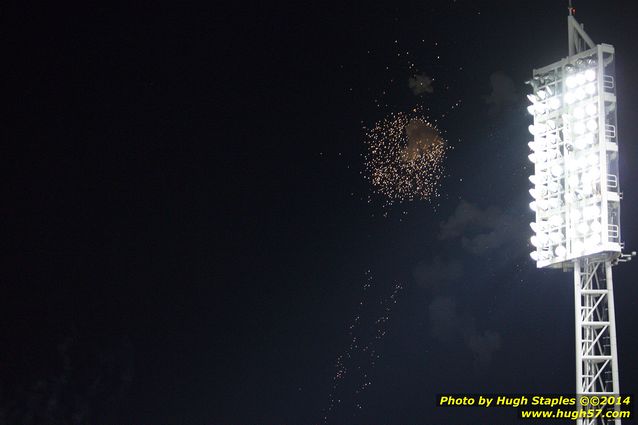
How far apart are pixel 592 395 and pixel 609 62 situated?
822 centimetres

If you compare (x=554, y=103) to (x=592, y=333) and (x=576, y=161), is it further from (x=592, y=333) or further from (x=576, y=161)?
(x=592, y=333)

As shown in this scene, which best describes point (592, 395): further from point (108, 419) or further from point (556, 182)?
point (108, 419)

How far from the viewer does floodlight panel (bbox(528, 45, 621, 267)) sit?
2111 cm

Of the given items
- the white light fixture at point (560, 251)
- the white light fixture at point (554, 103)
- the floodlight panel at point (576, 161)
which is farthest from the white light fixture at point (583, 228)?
the white light fixture at point (554, 103)

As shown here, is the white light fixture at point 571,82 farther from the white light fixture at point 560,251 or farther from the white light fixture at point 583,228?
the white light fixture at point 560,251

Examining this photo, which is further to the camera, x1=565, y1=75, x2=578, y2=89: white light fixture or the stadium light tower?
x1=565, y1=75, x2=578, y2=89: white light fixture

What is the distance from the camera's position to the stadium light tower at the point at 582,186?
20969 mm

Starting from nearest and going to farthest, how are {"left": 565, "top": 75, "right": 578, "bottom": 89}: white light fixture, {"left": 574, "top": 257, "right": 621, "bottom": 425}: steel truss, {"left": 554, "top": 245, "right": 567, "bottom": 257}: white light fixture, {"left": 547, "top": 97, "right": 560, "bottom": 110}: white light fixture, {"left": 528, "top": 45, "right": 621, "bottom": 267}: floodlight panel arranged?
{"left": 574, "top": 257, "right": 621, "bottom": 425}: steel truss → {"left": 528, "top": 45, "right": 621, "bottom": 267}: floodlight panel → {"left": 554, "top": 245, "right": 567, "bottom": 257}: white light fixture → {"left": 565, "top": 75, "right": 578, "bottom": 89}: white light fixture → {"left": 547, "top": 97, "right": 560, "bottom": 110}: white light fixture

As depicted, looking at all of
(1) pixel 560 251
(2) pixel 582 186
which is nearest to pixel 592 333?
(1) pixel 560 251

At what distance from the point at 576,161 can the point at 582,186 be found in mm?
698

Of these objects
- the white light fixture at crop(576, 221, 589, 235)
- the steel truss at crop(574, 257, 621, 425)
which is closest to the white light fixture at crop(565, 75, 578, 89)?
the white light fixture at crop(576, 221, 589, 235)

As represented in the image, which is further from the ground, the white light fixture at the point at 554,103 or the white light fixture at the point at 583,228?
the white light fixture at the point at 554,103

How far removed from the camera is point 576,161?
21688 millimetres

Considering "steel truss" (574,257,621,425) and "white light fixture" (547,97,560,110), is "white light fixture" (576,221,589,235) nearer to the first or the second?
"steel truss" (574,257,621,425)
